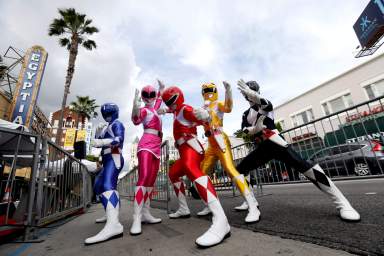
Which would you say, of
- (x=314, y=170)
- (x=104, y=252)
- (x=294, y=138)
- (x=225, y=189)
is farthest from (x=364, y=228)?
(x=225, y=189)

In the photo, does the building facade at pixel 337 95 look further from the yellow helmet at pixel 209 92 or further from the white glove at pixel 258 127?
the white glove at pixel 258 127

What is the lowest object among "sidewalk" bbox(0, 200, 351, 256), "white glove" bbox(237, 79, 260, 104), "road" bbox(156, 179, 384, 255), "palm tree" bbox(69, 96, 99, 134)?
"sidewalk" bbox(0, 200, 351, 256)

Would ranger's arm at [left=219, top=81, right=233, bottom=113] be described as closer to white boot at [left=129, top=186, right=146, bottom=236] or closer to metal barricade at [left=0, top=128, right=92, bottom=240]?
white boot at [left=129, top=186, right=146, bottom=236]

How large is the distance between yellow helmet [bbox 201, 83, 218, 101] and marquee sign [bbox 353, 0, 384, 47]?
22.8 m

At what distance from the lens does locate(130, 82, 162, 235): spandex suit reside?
2.72 meters

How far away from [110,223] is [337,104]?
2381 cm

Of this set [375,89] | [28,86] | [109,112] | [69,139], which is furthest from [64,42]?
[375,89]

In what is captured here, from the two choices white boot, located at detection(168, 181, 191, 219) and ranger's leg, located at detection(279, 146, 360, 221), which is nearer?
ranger's leg, located at detection(279, 146, 360, 221)

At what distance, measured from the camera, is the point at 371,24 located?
18.7 meters

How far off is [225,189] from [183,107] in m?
5.55

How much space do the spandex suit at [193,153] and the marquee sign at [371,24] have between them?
→ 2361cm

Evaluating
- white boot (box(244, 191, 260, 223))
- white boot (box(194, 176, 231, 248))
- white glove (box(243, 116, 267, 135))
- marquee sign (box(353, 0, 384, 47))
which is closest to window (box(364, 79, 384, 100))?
marquee sign (box(353, 0, 384, 47))

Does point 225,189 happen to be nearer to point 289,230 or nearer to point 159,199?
point 159,199

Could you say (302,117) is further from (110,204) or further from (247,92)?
(110,204)
